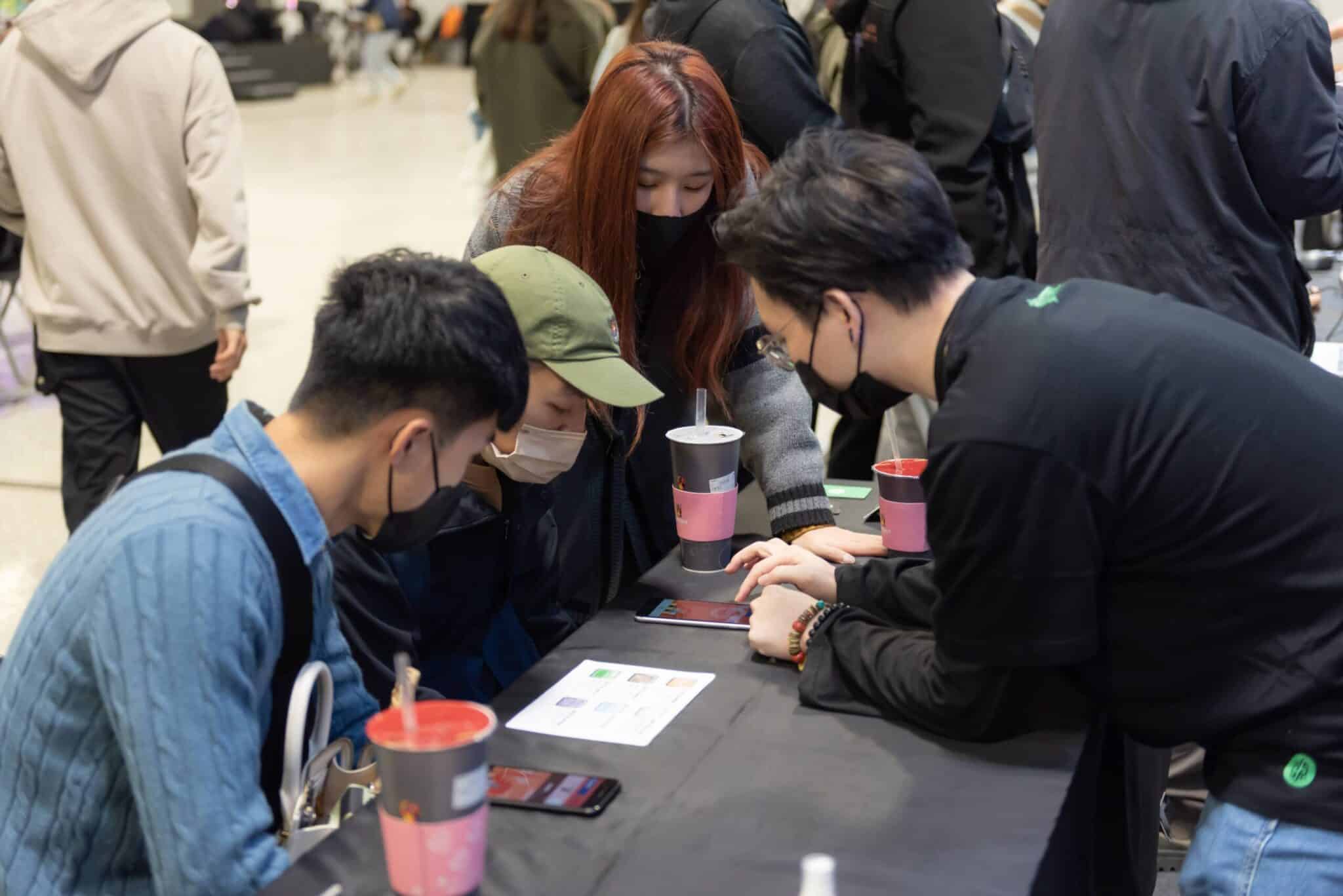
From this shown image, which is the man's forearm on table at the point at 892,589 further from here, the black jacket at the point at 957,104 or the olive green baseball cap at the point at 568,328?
the black jacket at the point at 957,104

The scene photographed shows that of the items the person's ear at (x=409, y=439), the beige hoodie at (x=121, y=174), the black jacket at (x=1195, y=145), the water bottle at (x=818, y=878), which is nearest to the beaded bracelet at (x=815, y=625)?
the person's ear at (x=409, y=439)

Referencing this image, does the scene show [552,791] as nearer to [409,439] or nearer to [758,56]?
[409,439]

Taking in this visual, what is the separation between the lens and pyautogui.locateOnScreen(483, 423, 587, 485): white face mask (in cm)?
200

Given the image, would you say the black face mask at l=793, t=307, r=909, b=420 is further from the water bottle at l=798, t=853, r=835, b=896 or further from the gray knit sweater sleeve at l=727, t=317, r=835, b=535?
the water bottle at l=798, t=853, r=835, b=896

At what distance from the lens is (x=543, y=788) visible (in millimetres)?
Result: 1546

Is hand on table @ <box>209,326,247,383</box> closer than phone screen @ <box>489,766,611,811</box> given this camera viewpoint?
No

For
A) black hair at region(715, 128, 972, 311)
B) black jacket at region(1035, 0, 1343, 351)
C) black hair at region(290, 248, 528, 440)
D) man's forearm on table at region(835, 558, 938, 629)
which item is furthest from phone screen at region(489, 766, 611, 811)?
black jacket at region(1035, 0, 1343, 351)

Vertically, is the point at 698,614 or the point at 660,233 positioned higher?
the point at 660,233

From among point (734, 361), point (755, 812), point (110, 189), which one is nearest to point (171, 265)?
point (110, 189)

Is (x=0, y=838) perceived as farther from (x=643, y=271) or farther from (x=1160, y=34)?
(x=1160, y=34)

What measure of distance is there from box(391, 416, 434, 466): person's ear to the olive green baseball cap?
1.59 ft

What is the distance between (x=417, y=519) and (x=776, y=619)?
55cm

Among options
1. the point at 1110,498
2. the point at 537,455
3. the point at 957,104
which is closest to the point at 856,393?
the point at 1110,498

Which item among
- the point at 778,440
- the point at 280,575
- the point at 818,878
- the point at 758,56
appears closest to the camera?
the point at 818,878
